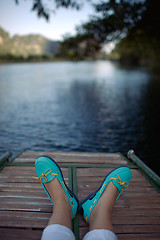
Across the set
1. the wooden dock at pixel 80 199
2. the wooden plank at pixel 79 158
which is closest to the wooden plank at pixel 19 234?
the wooden dock at pixel 80 199

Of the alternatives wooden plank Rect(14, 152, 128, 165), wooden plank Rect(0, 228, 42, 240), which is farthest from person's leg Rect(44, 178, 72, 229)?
wooden plank Rect(14, 152, 128, 165)

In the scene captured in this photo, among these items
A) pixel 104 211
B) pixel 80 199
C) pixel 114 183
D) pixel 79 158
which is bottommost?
pixel 79 158

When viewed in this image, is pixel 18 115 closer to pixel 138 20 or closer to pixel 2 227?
pixel 138 20

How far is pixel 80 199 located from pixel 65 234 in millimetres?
1055

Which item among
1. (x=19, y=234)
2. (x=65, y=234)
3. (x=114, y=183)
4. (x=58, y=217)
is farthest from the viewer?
(x=114, y=183)

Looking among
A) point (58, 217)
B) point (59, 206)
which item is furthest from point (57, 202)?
point (58, 217)

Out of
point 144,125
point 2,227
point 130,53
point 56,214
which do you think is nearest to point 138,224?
point 56,214

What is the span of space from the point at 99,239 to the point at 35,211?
1087 mm

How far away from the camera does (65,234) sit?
67.4 inches

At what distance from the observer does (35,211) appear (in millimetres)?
2445

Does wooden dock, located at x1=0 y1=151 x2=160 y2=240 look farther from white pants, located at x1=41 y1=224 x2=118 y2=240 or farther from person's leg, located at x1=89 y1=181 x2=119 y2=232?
white pants, located at x1=41 y1=224 x2=118 y2=240

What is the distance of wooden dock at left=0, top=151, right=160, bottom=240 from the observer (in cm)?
217

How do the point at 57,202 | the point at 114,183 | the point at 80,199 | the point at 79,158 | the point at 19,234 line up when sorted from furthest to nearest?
the point at 79,158 < the point at 80,199 < the point at 114,183 < the point at 57,202 < the point at 19,234

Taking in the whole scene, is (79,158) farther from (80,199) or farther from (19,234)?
(19,234)
